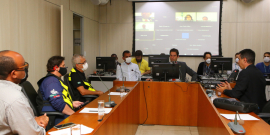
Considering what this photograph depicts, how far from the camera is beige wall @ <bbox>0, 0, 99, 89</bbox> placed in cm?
335

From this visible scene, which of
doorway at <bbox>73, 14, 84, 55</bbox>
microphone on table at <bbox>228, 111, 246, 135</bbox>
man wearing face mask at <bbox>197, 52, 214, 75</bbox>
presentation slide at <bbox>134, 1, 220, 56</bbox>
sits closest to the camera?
microphone on table at <bbox>228, 111, 246, 135</bbox>

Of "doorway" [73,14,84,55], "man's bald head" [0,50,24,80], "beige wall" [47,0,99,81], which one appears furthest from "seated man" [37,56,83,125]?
"doorway" [73,14,84,55]

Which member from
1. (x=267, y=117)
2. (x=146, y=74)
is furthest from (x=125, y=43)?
(x=267, y=117)

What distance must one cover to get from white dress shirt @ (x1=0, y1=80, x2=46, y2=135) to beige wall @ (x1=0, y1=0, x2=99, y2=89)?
2360 millimetres

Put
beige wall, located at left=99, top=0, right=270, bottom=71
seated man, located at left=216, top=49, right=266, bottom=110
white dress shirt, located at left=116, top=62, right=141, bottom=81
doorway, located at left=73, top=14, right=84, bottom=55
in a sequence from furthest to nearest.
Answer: beige wall, located at left=99, top=0, right=270, bottom=71, doorway, located at left=73, top=14, right=84, bottom=55, white dress shirt, located at left=116, top=62, right=141, bottom=81, seated man, located at left=216, top=49, right=266, bottom=110

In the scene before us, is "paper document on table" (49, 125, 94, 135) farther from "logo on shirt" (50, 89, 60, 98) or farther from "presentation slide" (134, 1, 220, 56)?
"presentation slide" (134, 1, 220, 56)

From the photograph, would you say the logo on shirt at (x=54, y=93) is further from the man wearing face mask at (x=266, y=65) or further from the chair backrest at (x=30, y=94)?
the man wearing face mask at (x=266, y=65)

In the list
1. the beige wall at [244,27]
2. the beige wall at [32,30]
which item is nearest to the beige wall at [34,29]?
the beige wall at [32,30]

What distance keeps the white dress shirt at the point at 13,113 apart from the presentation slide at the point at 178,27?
608 centimetres

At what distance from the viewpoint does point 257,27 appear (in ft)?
22.2

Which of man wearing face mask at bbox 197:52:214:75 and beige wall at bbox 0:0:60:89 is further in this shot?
man wearing face mask at bbox 197:52:214:75

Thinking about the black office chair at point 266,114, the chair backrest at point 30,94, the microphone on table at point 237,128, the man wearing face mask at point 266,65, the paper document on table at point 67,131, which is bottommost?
the black office chair at point 266,114

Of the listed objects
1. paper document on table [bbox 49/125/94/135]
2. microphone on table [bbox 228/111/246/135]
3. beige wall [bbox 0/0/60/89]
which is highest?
beige wall [bbox 0/0/60/89]

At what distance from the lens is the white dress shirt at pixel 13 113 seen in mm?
1206
